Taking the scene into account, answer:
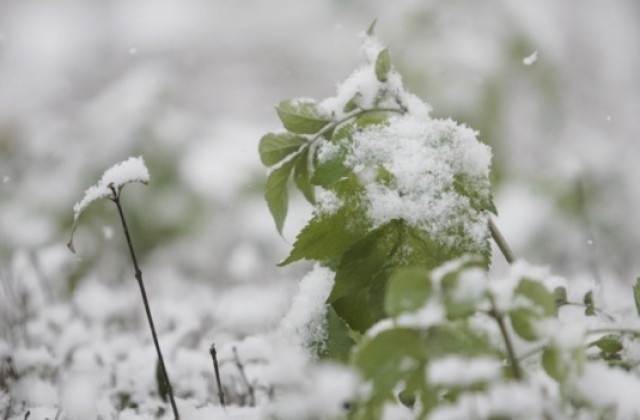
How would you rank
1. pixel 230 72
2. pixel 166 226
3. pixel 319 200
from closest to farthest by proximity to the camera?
pixel 319 200
pixel 166 226
pixel 230 72

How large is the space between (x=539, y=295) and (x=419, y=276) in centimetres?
12

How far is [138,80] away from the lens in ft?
14.9

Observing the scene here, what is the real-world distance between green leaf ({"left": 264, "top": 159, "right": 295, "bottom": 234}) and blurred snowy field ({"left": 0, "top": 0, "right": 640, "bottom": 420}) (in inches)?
4.0

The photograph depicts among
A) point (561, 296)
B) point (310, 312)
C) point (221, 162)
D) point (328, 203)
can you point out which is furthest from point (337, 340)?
point (221, 162)

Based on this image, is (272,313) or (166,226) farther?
(166,226)

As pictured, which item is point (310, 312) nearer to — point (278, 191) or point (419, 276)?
point (278, 191)

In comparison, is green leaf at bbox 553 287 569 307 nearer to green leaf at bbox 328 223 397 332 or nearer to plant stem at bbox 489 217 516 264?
plant stem at bbox 489 217 516 264

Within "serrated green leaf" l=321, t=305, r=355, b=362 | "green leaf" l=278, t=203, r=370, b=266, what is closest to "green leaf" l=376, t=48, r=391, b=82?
"green leaf" l=278, t=203, r=370, b=266

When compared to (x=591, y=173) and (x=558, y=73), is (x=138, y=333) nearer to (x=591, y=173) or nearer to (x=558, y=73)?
(x=591, y=173)

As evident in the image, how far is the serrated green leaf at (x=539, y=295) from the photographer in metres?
0.61

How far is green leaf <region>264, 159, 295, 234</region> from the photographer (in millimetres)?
1020

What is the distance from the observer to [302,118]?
1017mm

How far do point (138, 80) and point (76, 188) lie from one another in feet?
4.06

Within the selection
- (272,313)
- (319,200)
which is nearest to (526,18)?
(272,313)
